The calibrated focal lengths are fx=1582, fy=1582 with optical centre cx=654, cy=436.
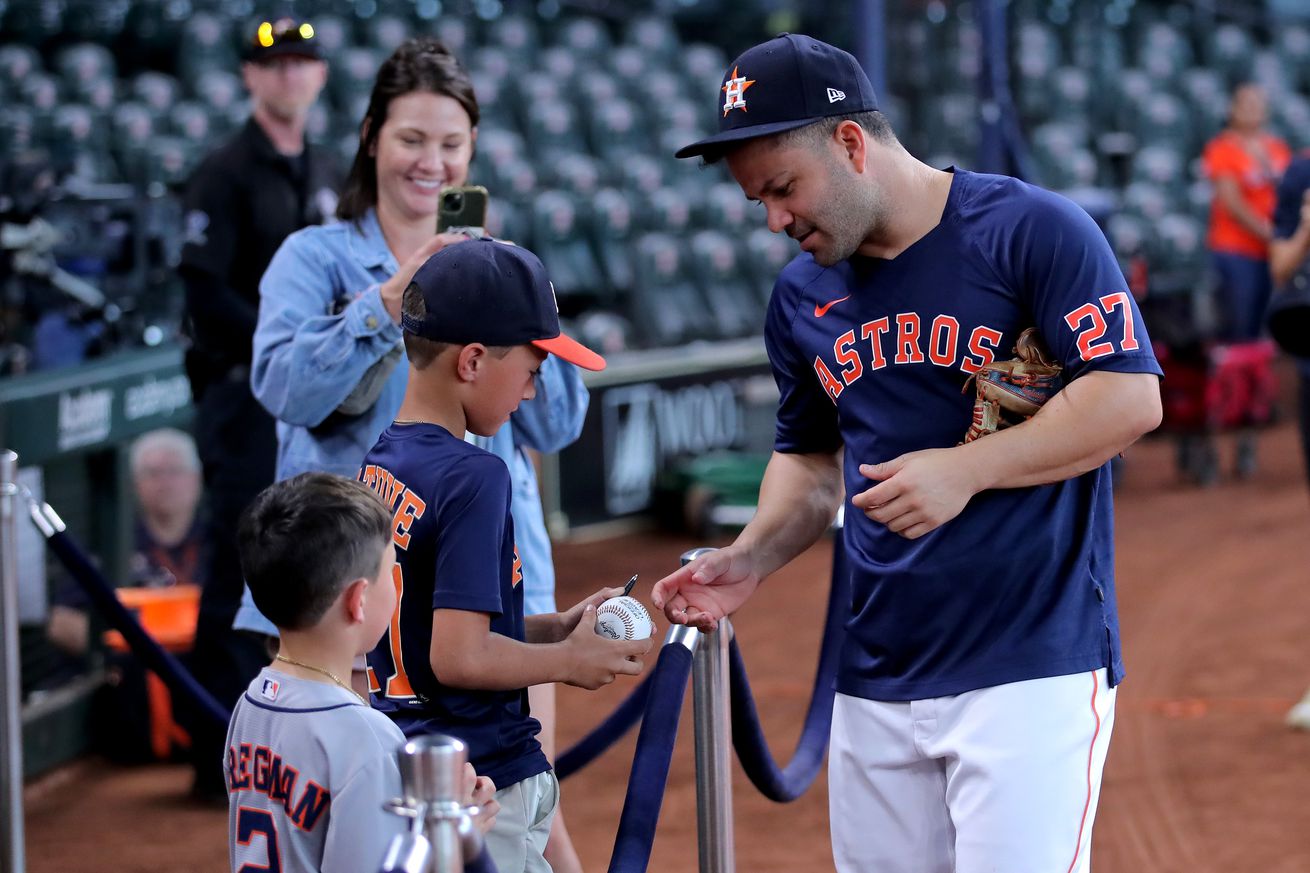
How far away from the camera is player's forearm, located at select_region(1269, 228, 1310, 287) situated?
16.8 feet

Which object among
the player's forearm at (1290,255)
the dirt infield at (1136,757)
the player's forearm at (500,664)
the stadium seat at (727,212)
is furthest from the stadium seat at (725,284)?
the player's forearm at (500,664)

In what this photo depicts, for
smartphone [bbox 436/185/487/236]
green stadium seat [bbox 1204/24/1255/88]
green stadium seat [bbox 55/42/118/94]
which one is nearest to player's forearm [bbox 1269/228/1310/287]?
smartphone [bbox 436/185/487/236]

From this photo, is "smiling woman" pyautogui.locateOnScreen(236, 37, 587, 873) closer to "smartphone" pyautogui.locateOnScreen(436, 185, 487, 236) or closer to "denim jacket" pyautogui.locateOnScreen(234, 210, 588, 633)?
"denim jacket" pyautogui.locateOnScreen(234, 210, 588, 633)

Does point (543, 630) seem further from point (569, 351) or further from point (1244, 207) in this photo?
point (1244, 207)

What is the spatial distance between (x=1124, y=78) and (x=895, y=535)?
15.9m

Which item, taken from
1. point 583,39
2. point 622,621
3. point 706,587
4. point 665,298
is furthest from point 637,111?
point 622,621

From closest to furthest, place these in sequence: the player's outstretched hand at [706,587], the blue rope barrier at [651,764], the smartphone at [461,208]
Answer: the blue rope barrier at [651,764], the player's outstretched hand at [706,587], the smartphone at [461,208]

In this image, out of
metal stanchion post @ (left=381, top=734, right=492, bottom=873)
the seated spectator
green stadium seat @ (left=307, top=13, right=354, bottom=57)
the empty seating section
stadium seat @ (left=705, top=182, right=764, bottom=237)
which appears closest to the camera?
metal stanchion post @ (left=381, top=734, right=492, bottom=873)

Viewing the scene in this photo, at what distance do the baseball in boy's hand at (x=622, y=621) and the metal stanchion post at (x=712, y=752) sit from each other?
1.48ft

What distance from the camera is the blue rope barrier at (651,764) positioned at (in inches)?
97.5

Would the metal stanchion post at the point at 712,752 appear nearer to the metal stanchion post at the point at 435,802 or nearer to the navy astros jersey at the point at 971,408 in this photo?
the navy astros jersey at the point at 971,408

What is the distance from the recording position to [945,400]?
8.11ft

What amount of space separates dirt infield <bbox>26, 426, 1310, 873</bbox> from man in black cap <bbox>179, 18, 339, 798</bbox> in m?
1.06

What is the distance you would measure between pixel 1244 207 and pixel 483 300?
9377 millimetres
